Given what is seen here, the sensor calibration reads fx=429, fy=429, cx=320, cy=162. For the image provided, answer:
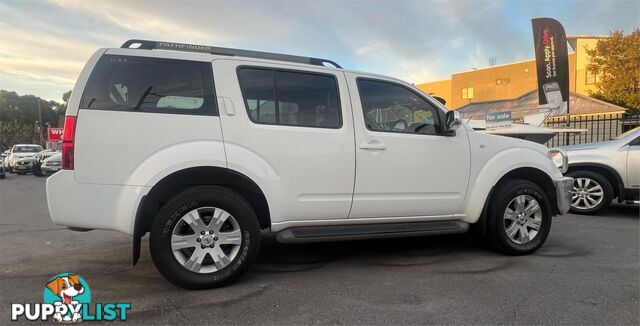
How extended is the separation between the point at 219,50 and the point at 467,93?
126 ft

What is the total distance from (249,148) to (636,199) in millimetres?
6668

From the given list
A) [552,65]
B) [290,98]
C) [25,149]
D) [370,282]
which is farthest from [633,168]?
[25,149]

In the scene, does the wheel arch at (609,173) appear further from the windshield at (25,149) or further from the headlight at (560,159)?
the windshield at (25,149)

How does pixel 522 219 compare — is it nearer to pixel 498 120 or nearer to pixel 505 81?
pixel 498 120

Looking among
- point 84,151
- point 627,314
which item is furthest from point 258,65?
point 627,314

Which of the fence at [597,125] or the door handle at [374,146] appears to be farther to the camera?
the fence at [597,125]

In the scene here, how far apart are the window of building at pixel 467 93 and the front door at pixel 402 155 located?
36.8 metres

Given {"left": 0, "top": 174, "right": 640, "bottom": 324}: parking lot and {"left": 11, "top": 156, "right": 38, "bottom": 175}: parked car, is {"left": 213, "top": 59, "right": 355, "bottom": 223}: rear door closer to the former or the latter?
{"left": 0, "top": 174, "right": 640, "bottom": 324}: parking lot

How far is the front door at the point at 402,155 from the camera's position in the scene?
13.6ft

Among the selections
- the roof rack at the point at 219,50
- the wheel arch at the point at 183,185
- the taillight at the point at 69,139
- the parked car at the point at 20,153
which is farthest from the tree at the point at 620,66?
the parked car at the point at 20,153

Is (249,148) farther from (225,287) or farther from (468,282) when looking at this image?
(468,282)

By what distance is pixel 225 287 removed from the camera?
3676mm

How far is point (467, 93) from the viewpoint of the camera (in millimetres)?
39188

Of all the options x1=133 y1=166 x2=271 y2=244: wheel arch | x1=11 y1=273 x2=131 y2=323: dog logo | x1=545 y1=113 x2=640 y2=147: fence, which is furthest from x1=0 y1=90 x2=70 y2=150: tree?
x1=133 y1=166 x2=271 y2=244: wheel arch
